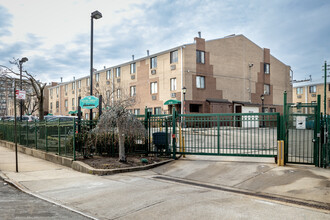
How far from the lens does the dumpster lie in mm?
11875

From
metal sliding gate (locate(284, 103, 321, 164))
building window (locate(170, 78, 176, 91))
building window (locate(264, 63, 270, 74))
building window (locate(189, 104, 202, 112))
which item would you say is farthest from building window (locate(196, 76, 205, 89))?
metal sliding gate (locate(284, 103, 321, 164))

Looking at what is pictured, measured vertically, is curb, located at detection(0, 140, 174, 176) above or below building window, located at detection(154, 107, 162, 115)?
below

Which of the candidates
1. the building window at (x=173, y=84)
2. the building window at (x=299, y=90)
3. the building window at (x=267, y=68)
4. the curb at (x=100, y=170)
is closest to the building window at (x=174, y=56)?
the building window at (x=173, y=84)

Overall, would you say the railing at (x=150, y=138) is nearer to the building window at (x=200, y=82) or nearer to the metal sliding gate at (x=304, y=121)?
the metal sliding gate at (x=304, y=121)

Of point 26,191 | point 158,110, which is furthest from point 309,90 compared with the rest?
point 26,191


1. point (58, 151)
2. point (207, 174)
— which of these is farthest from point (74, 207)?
point (58, 151)

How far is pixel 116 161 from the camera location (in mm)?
10914

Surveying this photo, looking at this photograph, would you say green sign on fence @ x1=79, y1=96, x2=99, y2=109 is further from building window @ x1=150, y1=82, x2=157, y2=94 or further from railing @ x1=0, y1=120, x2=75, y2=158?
building window @ x1=150, y1=82, x2=157, y2=94

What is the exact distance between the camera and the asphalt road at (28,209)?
17.6 feet

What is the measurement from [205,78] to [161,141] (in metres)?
22.0

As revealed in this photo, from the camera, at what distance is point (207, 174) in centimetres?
902

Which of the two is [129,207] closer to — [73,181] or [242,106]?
[73,181]

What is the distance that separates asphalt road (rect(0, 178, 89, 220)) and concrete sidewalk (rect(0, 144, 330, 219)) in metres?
0.30

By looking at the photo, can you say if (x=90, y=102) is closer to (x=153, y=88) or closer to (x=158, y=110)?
(x=158, y=110)
